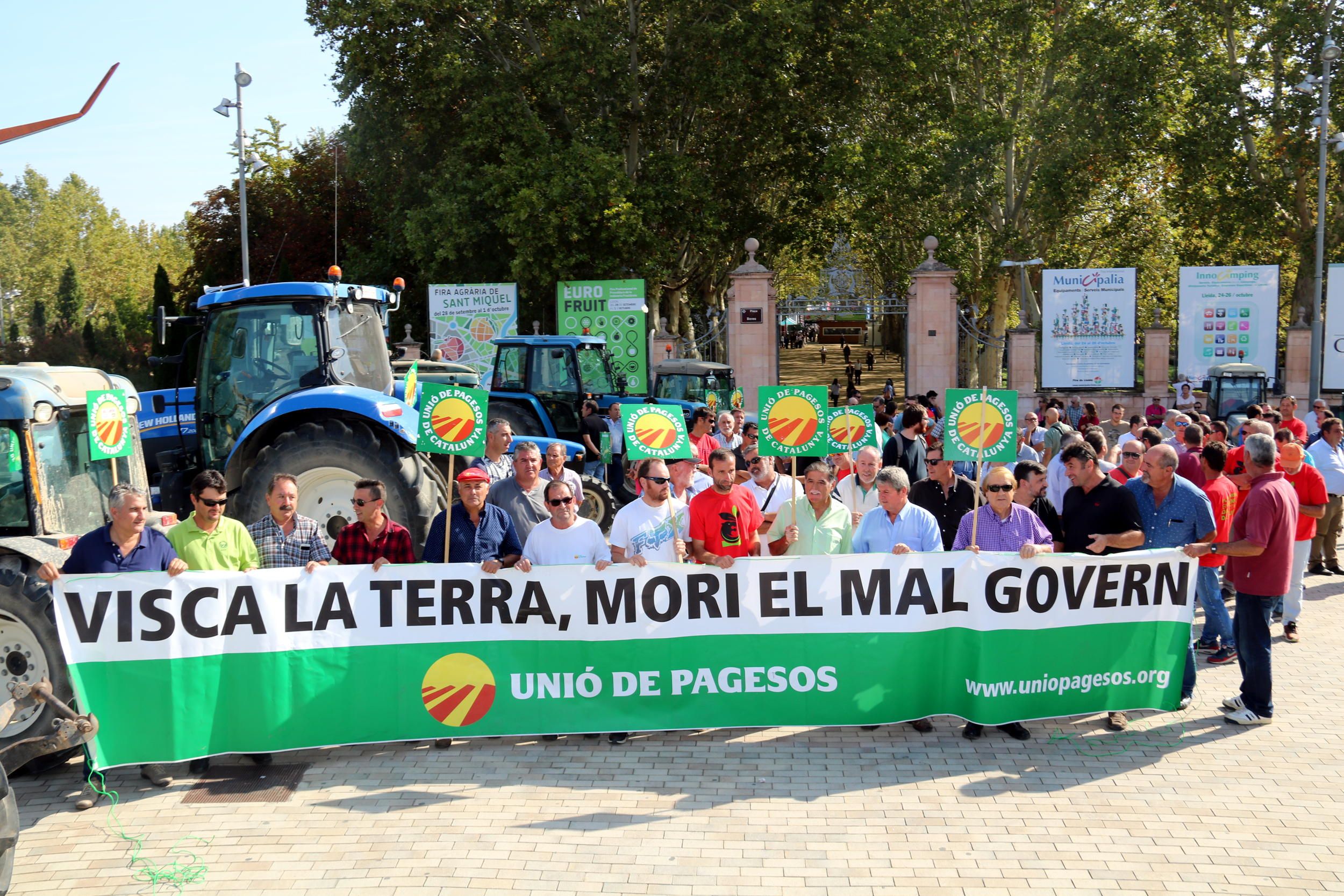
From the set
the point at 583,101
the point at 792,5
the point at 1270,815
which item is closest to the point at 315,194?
the point at 583,101

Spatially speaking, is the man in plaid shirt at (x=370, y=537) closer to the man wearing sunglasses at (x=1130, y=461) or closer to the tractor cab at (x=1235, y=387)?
the man wearing sunglasses at (x=1130, y=461)

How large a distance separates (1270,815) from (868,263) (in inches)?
1591

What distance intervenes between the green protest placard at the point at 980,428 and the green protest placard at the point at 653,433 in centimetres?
192

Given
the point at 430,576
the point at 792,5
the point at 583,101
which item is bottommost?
the point at 430,576

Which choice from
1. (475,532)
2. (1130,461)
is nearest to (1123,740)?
(1130,461)

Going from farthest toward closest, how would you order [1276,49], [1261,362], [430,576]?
[1276,49], [1261,362], [430,576]

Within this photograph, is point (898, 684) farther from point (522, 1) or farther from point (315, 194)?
point (315, 194)

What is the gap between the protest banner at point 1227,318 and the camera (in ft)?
91.7

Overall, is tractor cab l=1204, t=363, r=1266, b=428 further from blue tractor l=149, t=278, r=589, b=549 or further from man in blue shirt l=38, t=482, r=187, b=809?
man in blue shirt l=38, t=482, r=187, b=809

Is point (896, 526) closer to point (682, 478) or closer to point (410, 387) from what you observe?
point (682, 478)

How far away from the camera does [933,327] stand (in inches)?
1062

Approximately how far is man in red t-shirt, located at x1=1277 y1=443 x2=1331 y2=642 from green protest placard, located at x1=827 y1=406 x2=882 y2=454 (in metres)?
3.36

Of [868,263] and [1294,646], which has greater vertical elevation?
[868,263]

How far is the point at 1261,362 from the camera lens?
2820 centimetres
